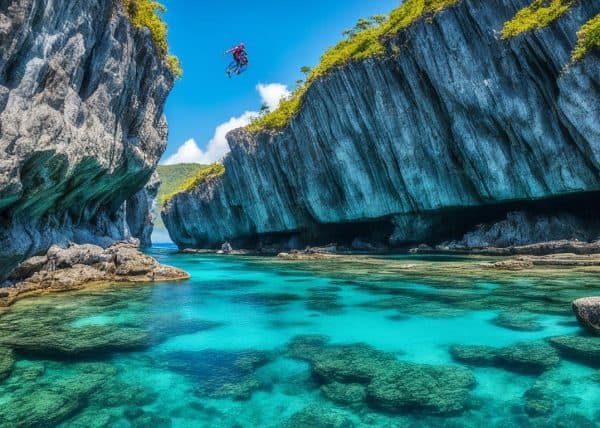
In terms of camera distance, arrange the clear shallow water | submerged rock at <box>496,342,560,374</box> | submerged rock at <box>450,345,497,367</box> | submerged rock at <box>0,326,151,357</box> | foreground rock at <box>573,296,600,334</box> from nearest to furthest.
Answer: the clear shallow water < submerged rock at <box>496,342,560,374</box> < submerged rock at <box>450,345,497,367</box> < submerged rock at <box>0,326,151,357</box> < foreground rock at <box>573,296,600,334</box>

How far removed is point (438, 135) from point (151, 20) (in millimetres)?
20388

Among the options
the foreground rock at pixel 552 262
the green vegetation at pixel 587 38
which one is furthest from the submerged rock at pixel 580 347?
the green vegetation at pixel 587 38

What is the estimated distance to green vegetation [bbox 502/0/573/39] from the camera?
890 inches

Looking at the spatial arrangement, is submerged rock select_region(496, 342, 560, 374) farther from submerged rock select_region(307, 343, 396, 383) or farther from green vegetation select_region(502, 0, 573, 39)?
green vegetation select_region(502, 0, 573, 39)

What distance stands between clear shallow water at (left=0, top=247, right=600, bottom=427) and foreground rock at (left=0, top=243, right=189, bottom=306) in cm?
155

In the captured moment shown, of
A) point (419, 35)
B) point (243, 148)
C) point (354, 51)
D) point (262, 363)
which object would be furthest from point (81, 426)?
point (243, 148)

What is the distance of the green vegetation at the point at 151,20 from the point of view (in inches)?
845

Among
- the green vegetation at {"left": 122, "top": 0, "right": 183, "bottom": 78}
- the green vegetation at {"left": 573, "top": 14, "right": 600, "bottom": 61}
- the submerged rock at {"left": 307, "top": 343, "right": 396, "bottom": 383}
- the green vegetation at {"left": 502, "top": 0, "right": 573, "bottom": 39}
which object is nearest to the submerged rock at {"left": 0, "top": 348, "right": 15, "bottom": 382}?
the submerged rock at {"left": 307, "top": 343, "right": 396, "bottom": 383}

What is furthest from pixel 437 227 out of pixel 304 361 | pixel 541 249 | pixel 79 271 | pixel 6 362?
pixel 6 362

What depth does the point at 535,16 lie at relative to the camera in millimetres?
23281

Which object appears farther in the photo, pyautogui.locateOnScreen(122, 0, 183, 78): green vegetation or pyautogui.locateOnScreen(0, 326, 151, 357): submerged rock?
pyautogui.locateOnScreen(122, 0, 183, 78): green vegetation

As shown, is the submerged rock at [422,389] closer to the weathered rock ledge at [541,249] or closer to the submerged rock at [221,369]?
the submerged rock at [221,369]

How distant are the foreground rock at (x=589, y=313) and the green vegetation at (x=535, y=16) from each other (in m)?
18.9

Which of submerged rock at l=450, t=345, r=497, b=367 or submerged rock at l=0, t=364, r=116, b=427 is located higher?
submerged rock at l=450, t=345, r=497, b=367
